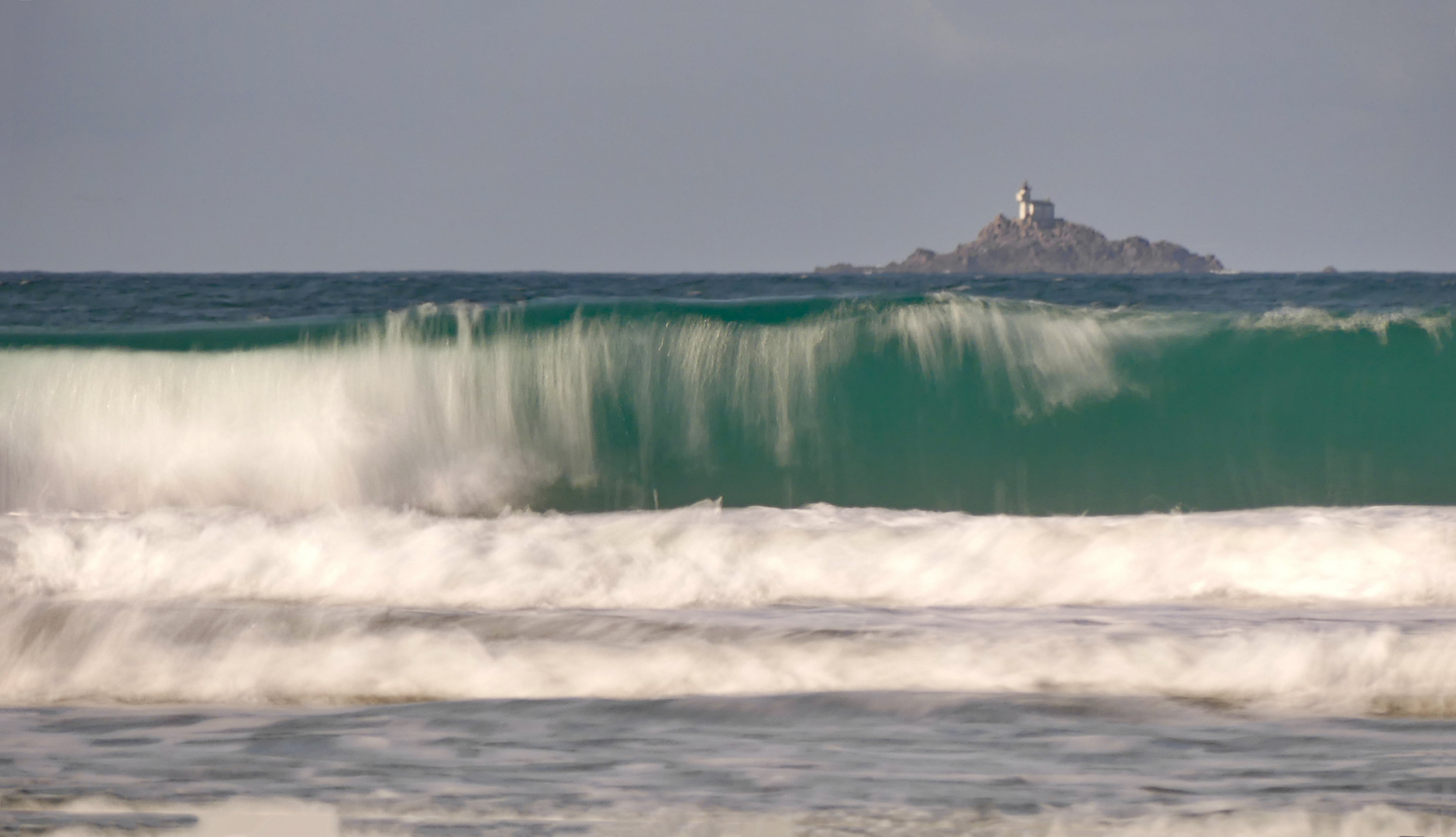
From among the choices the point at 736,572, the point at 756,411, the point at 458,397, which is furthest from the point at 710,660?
the point at 458,397

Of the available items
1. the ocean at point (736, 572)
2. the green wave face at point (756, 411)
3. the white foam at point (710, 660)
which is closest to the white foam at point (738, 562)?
the ocean at point (736, 572)

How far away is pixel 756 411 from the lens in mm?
9227

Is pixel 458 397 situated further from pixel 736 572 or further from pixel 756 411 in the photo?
pixel 736 572

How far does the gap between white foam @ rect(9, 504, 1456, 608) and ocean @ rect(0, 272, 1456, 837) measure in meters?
0.03

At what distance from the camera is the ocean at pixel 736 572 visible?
139 inches

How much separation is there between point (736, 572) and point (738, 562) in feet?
0.34

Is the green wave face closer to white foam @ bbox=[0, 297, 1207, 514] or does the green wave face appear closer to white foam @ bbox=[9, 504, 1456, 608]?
white foam @ bbox=[0, 297, 1207, 514]

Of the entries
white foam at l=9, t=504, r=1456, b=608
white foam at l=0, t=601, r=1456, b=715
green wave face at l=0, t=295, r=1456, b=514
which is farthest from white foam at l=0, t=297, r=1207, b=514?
white foam at l=0, t=601, r=1456, b=715

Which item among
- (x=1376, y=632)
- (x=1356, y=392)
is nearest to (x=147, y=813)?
(x=1376, y=632)

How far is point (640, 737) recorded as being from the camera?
4.02m

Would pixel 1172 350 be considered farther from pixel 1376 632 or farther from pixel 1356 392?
pixel 1376 632

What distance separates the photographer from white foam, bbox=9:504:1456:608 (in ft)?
19.1

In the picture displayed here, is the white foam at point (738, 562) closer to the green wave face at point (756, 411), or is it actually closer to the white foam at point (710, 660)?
the white foam at point (710, 660)

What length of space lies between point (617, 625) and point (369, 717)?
109 centimetres
